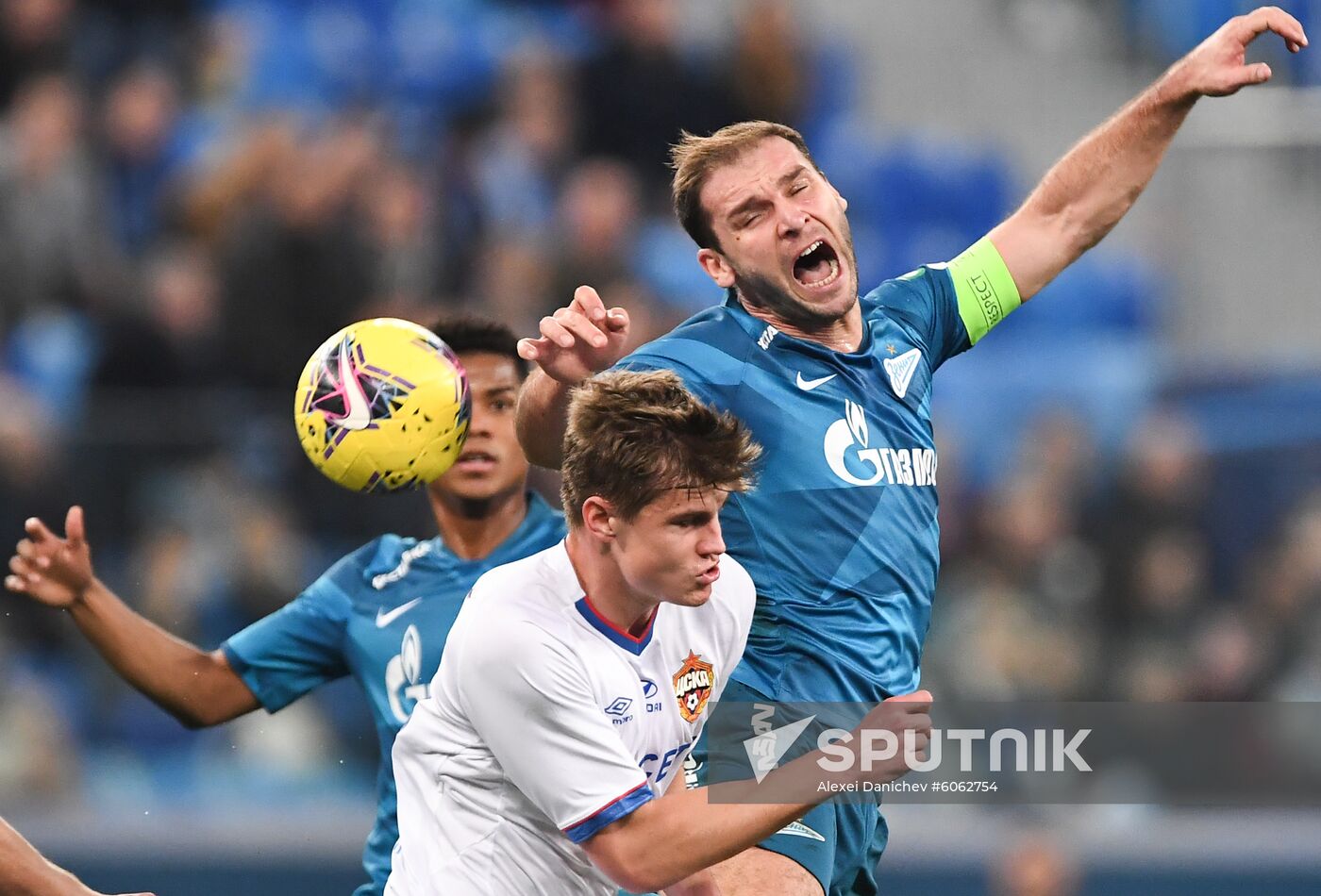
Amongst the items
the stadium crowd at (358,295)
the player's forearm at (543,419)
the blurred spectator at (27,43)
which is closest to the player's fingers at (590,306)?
the player's forearm at (543,419)

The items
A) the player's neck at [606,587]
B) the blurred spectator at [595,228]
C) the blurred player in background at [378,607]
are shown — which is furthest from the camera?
the blurred spectator at [595,228]

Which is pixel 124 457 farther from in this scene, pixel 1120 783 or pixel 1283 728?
pixel 1283 728

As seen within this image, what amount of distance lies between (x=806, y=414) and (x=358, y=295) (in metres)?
5.26

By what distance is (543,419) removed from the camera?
17.2ft

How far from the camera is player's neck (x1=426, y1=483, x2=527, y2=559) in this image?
6074mm

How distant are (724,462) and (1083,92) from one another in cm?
860


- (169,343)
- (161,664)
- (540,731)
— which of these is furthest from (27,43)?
(540,731)

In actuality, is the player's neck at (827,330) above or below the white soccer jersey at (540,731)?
above

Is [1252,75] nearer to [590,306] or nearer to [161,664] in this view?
[590,306]

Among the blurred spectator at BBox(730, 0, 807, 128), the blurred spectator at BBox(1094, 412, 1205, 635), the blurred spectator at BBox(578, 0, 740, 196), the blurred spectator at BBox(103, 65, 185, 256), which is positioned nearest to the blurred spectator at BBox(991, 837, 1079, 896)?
the blurred spectator at BBox(1094, 412, 1205, 635)

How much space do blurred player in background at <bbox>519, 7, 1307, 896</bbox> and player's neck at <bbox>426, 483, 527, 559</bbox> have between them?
2.61 ft

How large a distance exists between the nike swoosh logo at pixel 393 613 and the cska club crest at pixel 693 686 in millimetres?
1725

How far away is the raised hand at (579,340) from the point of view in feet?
16.1

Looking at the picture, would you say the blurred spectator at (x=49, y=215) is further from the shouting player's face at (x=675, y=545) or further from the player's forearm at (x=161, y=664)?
the shouting player's face at (x=675, y=545)
